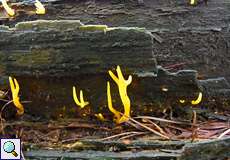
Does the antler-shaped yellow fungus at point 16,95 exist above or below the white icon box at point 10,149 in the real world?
above

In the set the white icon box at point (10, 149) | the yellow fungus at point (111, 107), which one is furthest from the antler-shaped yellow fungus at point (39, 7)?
the white icon box at point (10, 149)

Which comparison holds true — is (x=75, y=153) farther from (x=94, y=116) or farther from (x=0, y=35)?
(x=0, y=35)

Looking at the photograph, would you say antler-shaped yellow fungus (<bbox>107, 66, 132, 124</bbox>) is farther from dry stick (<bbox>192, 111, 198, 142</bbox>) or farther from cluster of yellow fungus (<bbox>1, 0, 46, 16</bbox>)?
cluster of yellow fungus (<bbox>1, 0, 46, 16</bbox>)

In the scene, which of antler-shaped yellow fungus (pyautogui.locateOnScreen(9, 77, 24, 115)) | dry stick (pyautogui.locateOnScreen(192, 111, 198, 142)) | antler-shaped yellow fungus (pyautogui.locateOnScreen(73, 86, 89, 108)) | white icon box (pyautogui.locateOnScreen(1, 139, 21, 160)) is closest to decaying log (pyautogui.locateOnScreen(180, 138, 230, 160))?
dry stick (pyautogui.locateOnScreen(192, 111, 198, 142))

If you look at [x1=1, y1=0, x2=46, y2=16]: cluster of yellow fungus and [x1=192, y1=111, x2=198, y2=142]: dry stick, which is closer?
[x1=192, y1=111, x2=198, y2=142]: dry stick

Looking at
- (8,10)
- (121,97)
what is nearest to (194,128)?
(121,97)

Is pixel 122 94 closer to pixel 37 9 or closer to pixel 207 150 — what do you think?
pixel 207 150

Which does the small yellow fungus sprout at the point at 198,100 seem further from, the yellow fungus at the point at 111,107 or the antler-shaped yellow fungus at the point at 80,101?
the antler-shaped yellow fungus at the point at 80,101

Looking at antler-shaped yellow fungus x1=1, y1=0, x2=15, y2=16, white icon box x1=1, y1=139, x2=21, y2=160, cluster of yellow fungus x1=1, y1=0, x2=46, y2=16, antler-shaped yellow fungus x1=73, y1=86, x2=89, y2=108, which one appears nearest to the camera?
white icon box x1=1, y1=139, x2=21, y2=160
